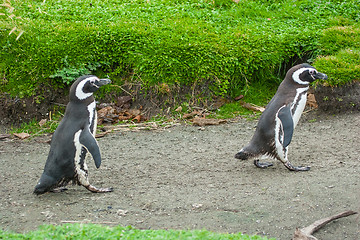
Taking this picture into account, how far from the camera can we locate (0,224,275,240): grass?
3.38m

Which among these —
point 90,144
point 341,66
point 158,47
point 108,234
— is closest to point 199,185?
point 90,144

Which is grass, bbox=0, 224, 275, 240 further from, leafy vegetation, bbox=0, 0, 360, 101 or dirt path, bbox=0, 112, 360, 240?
leafy vegetation, bbox=0, 0, 360, 101

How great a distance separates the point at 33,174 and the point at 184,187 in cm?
168

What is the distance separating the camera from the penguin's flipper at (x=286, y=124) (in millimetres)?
4953

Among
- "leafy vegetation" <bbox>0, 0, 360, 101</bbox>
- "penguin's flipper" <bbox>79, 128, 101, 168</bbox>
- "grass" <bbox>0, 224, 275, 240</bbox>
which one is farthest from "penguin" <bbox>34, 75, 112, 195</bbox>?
"leafy vegetation" <bbox>0, 0, 360, 101</bbox>

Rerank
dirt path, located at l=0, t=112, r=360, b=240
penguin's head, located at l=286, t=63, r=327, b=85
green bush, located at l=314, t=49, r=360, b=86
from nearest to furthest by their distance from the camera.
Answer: dirt path, located at l=0, t=112, r=360, b=240 → penguin's head, located at l=286, t=63, r=327, b=85 → green bush, located at l=314, t=49, r=360, b=86

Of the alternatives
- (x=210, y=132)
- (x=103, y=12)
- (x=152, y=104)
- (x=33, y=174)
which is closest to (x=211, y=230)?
(x=33, y=174)

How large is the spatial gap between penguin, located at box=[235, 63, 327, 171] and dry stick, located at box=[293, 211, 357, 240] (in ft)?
4.25

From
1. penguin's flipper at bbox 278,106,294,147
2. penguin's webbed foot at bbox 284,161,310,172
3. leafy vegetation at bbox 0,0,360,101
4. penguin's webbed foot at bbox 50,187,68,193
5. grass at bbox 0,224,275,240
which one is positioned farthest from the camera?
leafy vegetation at bbox 0,0,360,101

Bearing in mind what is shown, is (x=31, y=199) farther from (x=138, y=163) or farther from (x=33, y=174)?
(x=138, y=163)

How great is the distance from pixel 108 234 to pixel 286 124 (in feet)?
7.56

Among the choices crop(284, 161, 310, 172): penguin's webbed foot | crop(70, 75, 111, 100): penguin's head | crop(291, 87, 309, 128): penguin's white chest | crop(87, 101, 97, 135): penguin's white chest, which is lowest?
crop(284, 161, 310, 172): penguin's webbed foot

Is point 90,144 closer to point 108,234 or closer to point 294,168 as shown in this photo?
point 108,234

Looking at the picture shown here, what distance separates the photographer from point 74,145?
451 cm
